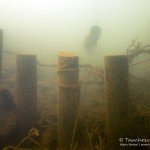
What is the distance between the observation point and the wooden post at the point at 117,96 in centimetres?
371

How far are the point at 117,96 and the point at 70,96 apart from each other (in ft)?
2.54

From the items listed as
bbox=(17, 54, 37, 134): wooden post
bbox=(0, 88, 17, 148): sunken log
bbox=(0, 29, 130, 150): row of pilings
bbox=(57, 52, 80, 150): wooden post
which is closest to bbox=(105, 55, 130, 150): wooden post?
bbox=(0, 29, 130, 150): row of pilings

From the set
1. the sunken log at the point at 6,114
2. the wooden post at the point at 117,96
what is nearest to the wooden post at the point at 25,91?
the sunken log at the point at 6,114

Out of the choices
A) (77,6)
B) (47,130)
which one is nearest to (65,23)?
(77,6)

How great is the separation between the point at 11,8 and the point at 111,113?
1366 cm

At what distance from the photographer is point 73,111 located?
4.03m

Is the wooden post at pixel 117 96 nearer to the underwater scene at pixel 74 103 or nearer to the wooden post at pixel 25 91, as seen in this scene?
the underwater scene at pixel 74 103

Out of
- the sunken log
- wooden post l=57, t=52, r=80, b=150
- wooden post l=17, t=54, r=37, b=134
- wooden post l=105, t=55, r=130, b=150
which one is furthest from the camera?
wooden post l=17, t=54, r=37, b=134

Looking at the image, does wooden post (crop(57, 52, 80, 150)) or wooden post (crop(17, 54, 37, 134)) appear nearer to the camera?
wooden post (crop(57, 52, 80, 150))

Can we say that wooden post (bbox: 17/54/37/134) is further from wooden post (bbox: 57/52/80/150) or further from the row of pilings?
wooden post (bbox: 57/52/80/150)

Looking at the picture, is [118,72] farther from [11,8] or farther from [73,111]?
[11,8]

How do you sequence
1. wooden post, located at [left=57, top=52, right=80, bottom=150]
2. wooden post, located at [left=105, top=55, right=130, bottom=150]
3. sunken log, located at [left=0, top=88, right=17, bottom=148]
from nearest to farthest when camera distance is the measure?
wooden post, located at [left=105, top=55, right=130, bottom=150] → wooden post, located at [left=57, top=52, right=80, bottom=150] → sunken log, located at [left=0, top=88, right=17, bottom=148]

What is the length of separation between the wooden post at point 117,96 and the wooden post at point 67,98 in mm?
575

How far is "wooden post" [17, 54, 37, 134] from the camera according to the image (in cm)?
452
